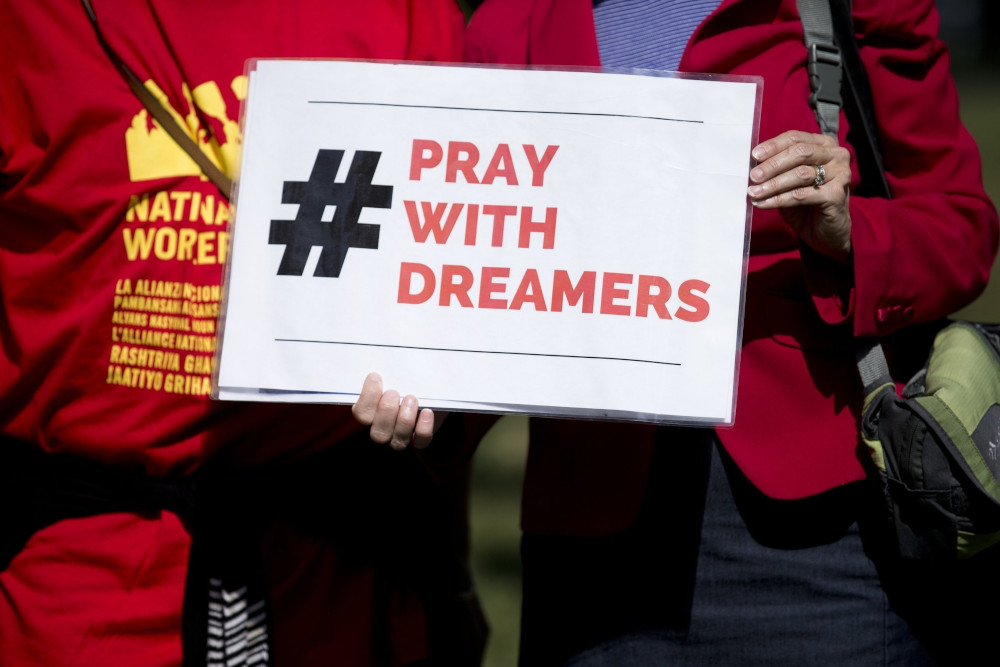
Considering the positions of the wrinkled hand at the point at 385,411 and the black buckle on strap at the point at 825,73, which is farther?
the black buckle on strap at the point at 825,73

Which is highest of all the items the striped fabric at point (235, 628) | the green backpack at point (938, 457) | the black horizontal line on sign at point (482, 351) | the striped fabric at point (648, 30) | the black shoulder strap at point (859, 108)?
the striped fabric at point (648, 30)

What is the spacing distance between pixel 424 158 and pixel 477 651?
3.22 ft

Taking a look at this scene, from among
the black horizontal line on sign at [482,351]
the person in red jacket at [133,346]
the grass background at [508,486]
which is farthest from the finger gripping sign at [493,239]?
the grass background at [508,486]

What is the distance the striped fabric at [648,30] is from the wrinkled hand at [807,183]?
11.6 inches

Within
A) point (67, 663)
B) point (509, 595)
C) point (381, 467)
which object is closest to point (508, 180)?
point (381, 467)

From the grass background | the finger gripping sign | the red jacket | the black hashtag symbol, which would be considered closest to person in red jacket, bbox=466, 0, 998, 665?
the red jacket

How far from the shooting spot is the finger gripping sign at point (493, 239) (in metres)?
1.22

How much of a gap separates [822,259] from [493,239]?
477 millimetres

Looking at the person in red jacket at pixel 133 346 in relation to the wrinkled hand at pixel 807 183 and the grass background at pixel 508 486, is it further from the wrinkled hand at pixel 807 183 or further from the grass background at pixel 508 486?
the grass background at pixel 508 486

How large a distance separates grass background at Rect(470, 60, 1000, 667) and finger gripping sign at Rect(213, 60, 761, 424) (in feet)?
6.22

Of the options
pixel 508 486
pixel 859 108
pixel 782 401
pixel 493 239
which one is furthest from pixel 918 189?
pixel 508 486

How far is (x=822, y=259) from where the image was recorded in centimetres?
133

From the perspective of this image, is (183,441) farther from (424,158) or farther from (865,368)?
(865,368)

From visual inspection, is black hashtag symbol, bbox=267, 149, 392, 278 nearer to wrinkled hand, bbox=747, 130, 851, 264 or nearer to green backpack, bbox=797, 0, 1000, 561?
wrinkled hand, bbox=747, 130, 851, 264
